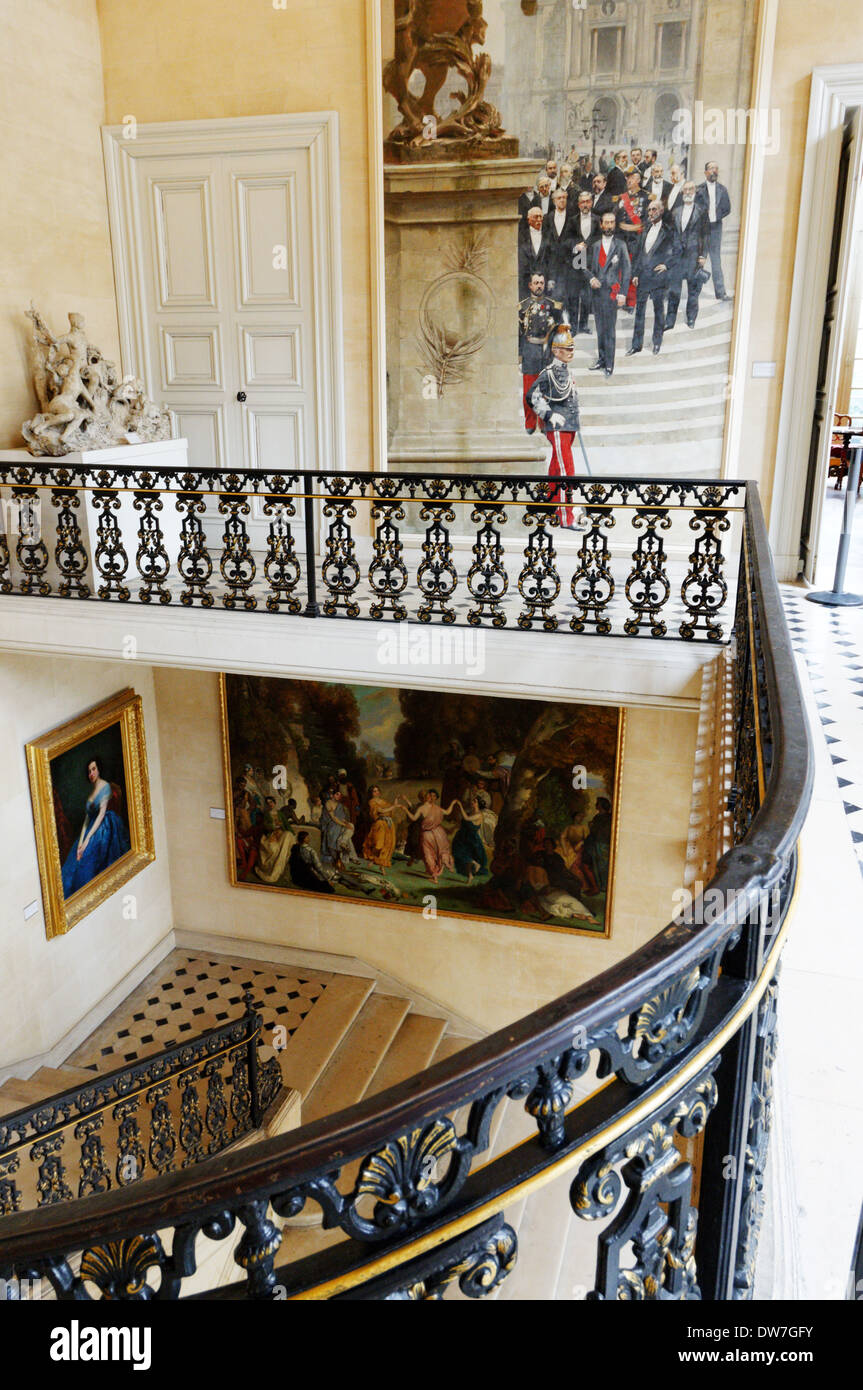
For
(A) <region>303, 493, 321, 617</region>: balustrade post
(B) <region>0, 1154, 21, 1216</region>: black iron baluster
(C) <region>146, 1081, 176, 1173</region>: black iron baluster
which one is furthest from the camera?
(C) <region>146, 1081, 176, 1173</region>: black iron baluster

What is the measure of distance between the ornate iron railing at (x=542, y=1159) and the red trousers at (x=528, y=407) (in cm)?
780

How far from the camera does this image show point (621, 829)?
987 cm

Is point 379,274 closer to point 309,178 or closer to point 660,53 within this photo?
point 309,178

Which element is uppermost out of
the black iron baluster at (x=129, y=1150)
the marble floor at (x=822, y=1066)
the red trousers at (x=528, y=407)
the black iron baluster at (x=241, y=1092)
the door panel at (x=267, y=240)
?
the door panel at (x=267, y=240)

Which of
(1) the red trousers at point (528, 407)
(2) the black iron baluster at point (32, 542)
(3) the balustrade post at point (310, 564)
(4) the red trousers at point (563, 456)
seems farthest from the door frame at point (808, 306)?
(2) the black iron baluster at point (32, 542)

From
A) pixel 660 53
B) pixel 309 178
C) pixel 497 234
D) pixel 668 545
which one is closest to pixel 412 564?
pixel 668 545

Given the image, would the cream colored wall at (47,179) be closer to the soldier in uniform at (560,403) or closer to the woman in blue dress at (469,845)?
the soldier in uniform at (560,403)

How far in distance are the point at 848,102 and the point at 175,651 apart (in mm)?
6882

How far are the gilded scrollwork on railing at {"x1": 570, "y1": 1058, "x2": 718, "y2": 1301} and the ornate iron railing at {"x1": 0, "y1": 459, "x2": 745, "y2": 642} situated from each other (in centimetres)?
491

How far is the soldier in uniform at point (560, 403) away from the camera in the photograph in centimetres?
900

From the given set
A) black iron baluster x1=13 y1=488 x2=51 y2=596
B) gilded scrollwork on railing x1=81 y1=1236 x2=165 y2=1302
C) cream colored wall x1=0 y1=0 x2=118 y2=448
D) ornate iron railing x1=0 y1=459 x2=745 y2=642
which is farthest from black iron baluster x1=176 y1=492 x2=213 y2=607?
gilded scrollwork on railing x1=81 y1=1236 x2=165 y2=1302

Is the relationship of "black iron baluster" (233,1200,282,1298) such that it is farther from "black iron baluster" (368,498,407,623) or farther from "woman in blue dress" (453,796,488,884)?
"woman in blue dress" (453,796,488,884)

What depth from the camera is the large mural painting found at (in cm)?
831

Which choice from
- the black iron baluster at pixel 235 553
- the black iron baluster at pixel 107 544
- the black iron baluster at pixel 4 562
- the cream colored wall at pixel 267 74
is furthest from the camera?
the cream colored wall at pixel 267 74
